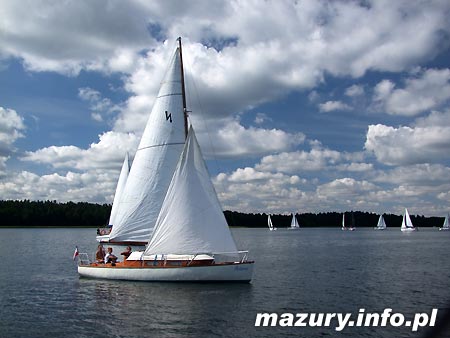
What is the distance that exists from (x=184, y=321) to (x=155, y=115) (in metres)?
17.7

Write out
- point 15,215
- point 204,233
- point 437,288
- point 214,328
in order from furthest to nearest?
point 15,215
point 437,288
point 204,233
point 214,328

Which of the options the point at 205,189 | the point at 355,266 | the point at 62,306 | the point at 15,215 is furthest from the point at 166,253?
the point at 15,215

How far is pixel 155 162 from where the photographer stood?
34281 mm

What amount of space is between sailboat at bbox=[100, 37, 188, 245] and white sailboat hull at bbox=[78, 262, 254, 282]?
110 inches

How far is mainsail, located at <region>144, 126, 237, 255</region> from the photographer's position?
3075cm

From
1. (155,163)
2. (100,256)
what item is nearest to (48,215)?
(100,256)

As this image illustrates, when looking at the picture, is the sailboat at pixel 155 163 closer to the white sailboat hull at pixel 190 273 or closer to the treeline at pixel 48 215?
the white sailboat hull at pixel 190 273

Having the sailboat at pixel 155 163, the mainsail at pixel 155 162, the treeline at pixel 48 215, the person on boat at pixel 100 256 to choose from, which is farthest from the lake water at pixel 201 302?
the treeline at pixel 48 215

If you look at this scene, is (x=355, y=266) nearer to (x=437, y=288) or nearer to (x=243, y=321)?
(x=437, y=288)

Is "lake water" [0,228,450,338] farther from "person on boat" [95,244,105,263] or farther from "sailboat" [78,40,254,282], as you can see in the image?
"person on boat" [95,244,105,263]

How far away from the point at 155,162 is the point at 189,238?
23.0 ft

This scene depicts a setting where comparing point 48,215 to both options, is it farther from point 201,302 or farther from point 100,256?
point 201,302

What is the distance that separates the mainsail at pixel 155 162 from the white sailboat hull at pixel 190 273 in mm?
3008

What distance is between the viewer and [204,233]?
30.8m
